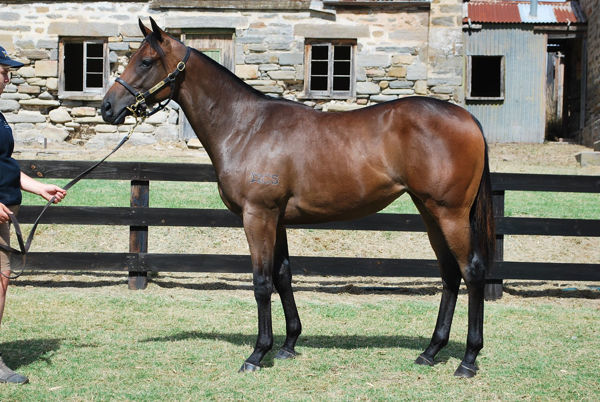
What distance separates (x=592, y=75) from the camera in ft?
63.0

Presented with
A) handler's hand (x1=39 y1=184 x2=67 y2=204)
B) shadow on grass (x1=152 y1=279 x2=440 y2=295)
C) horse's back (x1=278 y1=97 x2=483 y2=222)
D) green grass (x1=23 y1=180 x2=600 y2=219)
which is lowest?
shadow on grass (x1=152 y1=279 x2=440 y2=295)

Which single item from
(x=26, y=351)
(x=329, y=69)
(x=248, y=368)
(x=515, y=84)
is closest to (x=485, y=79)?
(x=515, y=84)

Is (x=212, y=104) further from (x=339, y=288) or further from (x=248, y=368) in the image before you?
(x=339, y=288)

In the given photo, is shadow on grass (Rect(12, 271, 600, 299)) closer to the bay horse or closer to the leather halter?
the bay horse

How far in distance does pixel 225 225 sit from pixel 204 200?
127 inches

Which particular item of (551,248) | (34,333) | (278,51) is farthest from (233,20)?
(34,333)

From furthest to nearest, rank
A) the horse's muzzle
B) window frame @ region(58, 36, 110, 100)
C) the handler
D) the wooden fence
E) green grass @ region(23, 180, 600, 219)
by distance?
window frame @ region(58, 36, 110, 100) → green grass @ region(23, 180, 600, 219) → the wooden fence → the horse's muzzle → the handler

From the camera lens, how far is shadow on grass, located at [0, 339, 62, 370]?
4.83 metres

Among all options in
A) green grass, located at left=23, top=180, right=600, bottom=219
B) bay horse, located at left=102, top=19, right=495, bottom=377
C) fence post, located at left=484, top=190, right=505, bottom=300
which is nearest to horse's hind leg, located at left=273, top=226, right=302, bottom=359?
bay horse, located at left=102, top=19, right=495, bottom=377

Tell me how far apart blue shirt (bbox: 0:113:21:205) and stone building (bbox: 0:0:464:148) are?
1180 centimetres

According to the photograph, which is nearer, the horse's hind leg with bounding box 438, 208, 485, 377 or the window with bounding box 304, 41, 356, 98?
the horse's hind leg with bounding box 438, 208, 485, 377

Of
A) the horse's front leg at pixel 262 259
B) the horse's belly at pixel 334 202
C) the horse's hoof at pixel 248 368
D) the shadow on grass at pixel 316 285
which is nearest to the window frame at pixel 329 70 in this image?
the shadow on grass at pixel 316 285

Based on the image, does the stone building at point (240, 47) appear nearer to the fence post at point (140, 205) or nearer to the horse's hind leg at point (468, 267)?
the fence post at point (140, 205)

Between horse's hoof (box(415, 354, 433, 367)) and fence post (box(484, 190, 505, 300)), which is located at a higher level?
fence post (box(484, 190, 505, 300))
